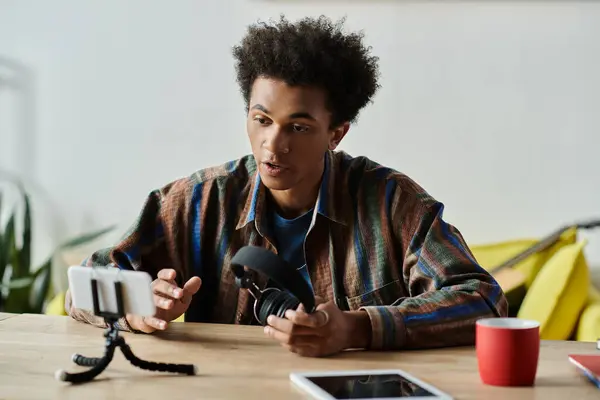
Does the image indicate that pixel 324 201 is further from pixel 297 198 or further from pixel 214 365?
pixel 214 365

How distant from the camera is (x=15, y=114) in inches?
133

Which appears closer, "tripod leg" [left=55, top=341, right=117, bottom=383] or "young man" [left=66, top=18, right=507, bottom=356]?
"tripod leg" [left=55, top=341, right=117, bottom=383]

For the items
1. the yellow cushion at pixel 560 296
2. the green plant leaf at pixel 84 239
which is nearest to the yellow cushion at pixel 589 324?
the yellow cushion at pixel 560 296

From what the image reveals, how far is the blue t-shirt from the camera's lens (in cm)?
182

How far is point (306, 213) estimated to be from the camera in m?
1.85

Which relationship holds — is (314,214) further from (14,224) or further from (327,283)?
(14,224)

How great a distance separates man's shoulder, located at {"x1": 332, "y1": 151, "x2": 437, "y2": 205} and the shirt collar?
0.03 m

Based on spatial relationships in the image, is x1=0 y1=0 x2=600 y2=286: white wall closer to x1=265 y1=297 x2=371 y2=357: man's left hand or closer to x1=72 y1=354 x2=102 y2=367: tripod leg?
x1=265 y1=297 x2=371 y2=357: man's left hand

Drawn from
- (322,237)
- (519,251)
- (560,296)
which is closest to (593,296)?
(560,296)

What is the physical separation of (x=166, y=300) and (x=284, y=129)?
41 centimetres

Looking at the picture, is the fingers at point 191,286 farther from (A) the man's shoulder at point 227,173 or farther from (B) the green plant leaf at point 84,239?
(B) the green plant leaf at point 84,239

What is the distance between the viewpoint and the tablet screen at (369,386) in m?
1.09

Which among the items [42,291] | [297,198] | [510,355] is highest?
[297,198]

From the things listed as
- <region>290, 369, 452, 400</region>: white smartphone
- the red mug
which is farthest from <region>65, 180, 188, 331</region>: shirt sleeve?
the red mug
